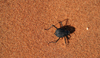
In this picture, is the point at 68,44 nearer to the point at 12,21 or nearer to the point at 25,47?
the point at 25,47

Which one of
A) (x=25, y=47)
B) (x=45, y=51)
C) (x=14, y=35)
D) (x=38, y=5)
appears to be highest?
(x=38, y=5)

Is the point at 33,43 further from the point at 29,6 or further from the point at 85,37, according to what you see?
the point at 85,37

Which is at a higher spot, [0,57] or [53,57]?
[0,57]

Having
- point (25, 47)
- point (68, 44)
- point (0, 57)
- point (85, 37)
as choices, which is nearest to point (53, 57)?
point (68, 44)

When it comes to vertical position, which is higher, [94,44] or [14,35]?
[14,35]

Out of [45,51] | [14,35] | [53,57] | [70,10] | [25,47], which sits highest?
[70,10]

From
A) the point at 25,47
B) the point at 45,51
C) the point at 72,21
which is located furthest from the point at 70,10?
the point at 25,47
